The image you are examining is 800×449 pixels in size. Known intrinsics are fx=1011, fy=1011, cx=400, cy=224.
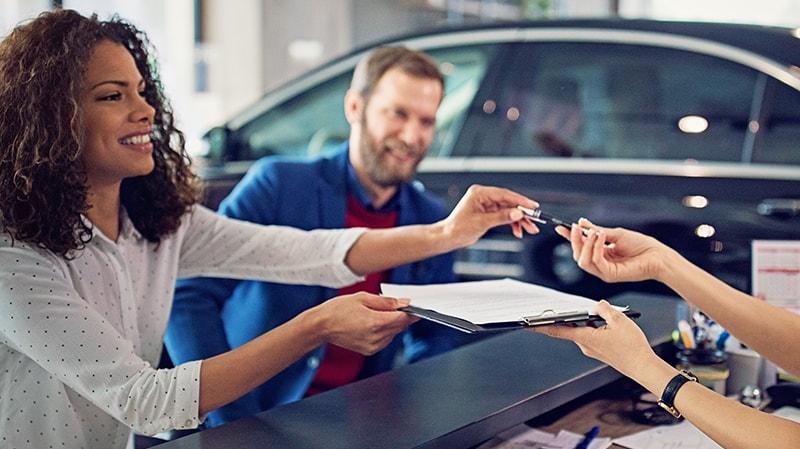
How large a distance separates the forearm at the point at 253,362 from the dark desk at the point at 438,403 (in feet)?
0.21

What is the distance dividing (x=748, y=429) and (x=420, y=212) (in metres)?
1.38

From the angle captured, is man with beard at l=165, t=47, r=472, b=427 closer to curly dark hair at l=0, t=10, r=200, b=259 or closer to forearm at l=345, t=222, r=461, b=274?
forearm at l=345, t=222, r=461, b=274

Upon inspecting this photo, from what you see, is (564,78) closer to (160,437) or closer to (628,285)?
(628,285)

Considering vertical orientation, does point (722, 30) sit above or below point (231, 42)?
above

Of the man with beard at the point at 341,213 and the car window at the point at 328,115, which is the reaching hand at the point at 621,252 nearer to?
the man with beard at the point at 341,213

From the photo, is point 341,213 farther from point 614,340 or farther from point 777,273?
point 614,340

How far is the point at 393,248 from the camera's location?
6.53ft

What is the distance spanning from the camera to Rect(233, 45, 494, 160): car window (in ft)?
10.7

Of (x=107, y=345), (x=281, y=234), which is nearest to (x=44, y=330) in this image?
(x=107, y=345)

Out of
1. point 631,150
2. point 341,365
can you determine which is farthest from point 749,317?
point 631,150

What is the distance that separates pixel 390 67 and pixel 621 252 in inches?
40.7

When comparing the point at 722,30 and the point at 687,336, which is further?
the point at 722,30

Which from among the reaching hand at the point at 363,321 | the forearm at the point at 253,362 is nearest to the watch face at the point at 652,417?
the reaching hand at the point at 363,321

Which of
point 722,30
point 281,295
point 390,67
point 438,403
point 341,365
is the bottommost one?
point 341,365
